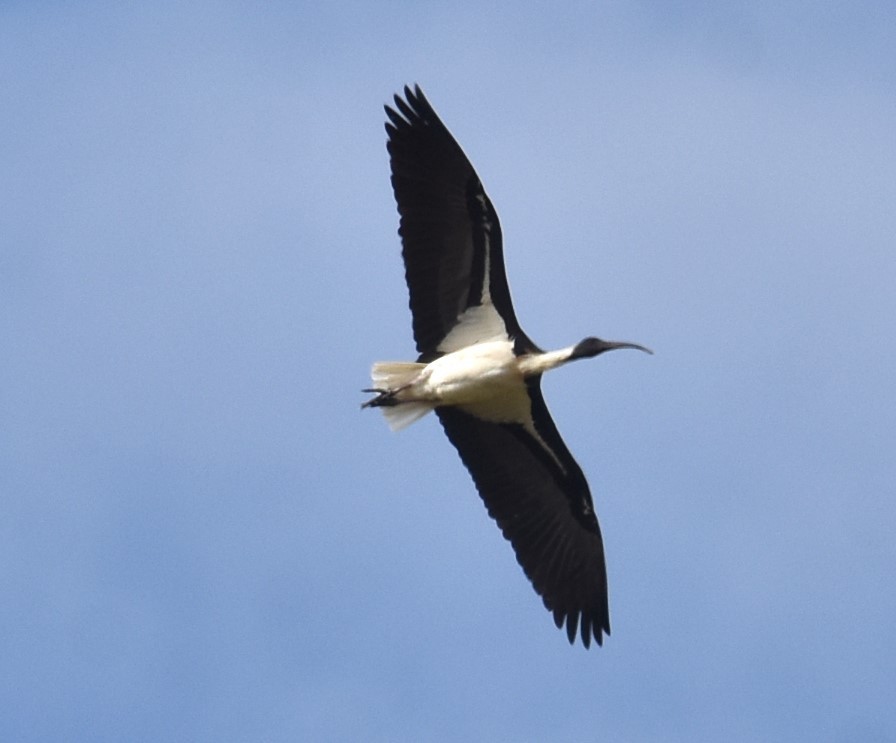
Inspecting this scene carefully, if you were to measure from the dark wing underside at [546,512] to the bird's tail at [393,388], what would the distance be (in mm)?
788

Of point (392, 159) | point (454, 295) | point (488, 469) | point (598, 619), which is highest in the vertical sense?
point (392, 159)

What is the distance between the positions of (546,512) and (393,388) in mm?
2526

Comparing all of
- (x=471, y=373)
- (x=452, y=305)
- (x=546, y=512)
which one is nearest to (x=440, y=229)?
(x=452, y=305)

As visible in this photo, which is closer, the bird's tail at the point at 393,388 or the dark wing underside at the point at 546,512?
the bird's tail at the point at 393,388

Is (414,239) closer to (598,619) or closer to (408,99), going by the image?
(408,99)

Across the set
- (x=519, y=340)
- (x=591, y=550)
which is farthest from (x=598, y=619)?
(x=519, y=340)

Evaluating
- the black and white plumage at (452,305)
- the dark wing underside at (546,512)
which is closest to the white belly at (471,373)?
the black and white plumage at (452,305)

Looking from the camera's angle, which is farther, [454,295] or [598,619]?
[598,619]

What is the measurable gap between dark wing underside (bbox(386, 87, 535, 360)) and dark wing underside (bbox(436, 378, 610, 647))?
1293mm

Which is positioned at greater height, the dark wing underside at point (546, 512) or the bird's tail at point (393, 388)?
the bird's tail at point (393, 388)

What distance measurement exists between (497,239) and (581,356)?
1.53 meters

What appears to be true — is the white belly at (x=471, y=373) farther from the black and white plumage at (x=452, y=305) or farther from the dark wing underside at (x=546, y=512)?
Answer: the dark wing underside at (x=546, y=512)

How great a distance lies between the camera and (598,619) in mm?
22609

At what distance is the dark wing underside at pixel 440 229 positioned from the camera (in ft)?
69.1
